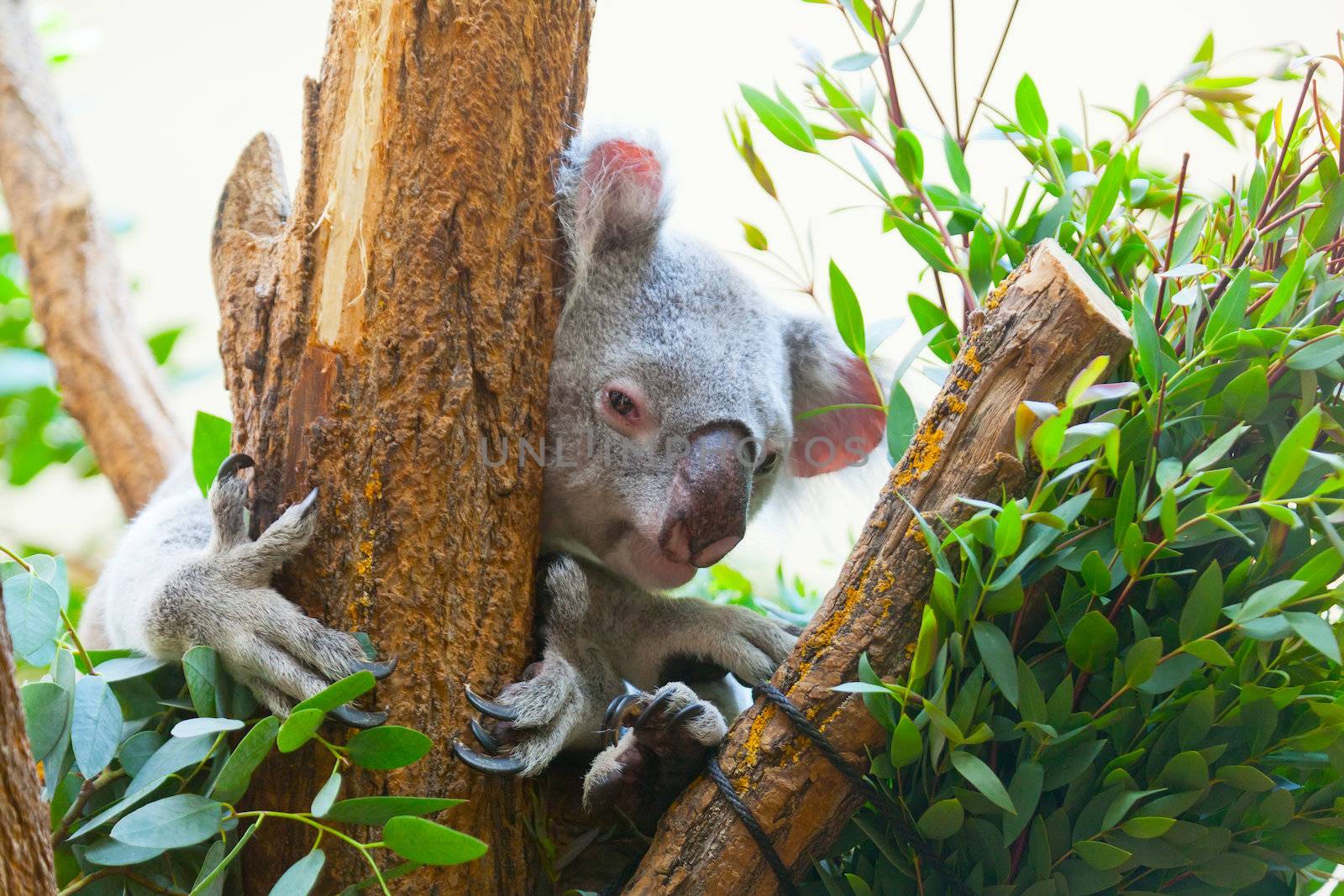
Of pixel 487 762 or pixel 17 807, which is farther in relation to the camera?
pixel 487 762

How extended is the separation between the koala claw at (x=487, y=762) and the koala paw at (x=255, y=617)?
0.12 meters

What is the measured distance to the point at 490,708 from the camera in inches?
54.5

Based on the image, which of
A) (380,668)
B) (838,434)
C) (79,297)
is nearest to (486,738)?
(380,668)

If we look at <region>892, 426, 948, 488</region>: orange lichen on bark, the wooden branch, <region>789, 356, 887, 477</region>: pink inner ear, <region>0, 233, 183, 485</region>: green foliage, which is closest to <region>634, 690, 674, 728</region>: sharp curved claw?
<region>892, 426, 948, 488</region>: orange lichen on bark

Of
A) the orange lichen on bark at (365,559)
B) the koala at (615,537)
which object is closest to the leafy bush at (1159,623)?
the koala at (615,537)

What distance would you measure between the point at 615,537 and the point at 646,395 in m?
0.26

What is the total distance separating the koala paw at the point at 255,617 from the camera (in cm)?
132

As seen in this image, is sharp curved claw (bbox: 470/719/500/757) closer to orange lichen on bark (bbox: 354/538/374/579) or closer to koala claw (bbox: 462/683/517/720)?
koala claw (bbox: 462/683/517/720)

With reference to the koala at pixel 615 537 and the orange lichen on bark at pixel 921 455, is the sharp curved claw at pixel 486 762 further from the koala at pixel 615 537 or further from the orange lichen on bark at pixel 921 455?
the orange lichen on bark at pixel 921 455

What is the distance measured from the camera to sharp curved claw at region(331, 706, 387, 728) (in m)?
1.28

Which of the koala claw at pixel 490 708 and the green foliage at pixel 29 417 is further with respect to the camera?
the green foliage at pixel 29 417

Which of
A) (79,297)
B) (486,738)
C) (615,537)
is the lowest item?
(486,738)

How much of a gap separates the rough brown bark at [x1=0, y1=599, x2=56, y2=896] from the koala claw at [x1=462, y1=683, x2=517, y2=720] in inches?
20.8

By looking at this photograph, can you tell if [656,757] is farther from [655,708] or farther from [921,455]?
[921,455]
